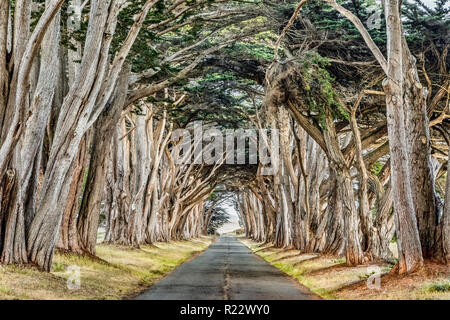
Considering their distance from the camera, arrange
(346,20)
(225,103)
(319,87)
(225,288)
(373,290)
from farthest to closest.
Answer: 1. (225,103)
2. (319,87)
3. (346,20)
4. (225,288)
5. (373,290)

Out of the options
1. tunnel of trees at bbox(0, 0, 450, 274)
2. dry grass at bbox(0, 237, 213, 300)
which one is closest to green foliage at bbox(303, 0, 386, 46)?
tunnel of trees at bbox(0, 0, 450, 274)

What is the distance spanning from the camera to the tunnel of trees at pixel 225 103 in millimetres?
9672

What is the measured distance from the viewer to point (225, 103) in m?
22.0

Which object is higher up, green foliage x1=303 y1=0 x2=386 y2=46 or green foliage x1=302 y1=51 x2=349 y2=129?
green foliage x1=303 y1=0 x2=386 y2=46

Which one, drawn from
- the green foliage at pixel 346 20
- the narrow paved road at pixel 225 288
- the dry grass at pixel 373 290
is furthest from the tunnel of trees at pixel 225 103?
the narrow paved road at pixel 225 288

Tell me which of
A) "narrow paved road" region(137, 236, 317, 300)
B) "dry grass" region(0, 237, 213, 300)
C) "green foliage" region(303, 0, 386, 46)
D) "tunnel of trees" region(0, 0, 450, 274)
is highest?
"green foliage" region(303, 0, 386, 46)

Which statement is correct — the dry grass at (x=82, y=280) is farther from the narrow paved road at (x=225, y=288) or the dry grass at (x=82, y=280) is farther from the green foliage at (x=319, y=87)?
the green foliage at (x=319, y=87)

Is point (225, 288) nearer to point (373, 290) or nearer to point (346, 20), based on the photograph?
point (373, 290)

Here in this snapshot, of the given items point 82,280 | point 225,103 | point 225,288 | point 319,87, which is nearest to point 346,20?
point 319,87

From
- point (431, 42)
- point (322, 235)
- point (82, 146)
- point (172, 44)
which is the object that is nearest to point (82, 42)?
point (82, 146)

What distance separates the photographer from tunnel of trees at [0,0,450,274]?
9672mm

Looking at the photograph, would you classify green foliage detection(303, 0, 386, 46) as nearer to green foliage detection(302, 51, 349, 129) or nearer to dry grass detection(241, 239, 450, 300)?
green foliage detection(302, 51, 349, 129)
